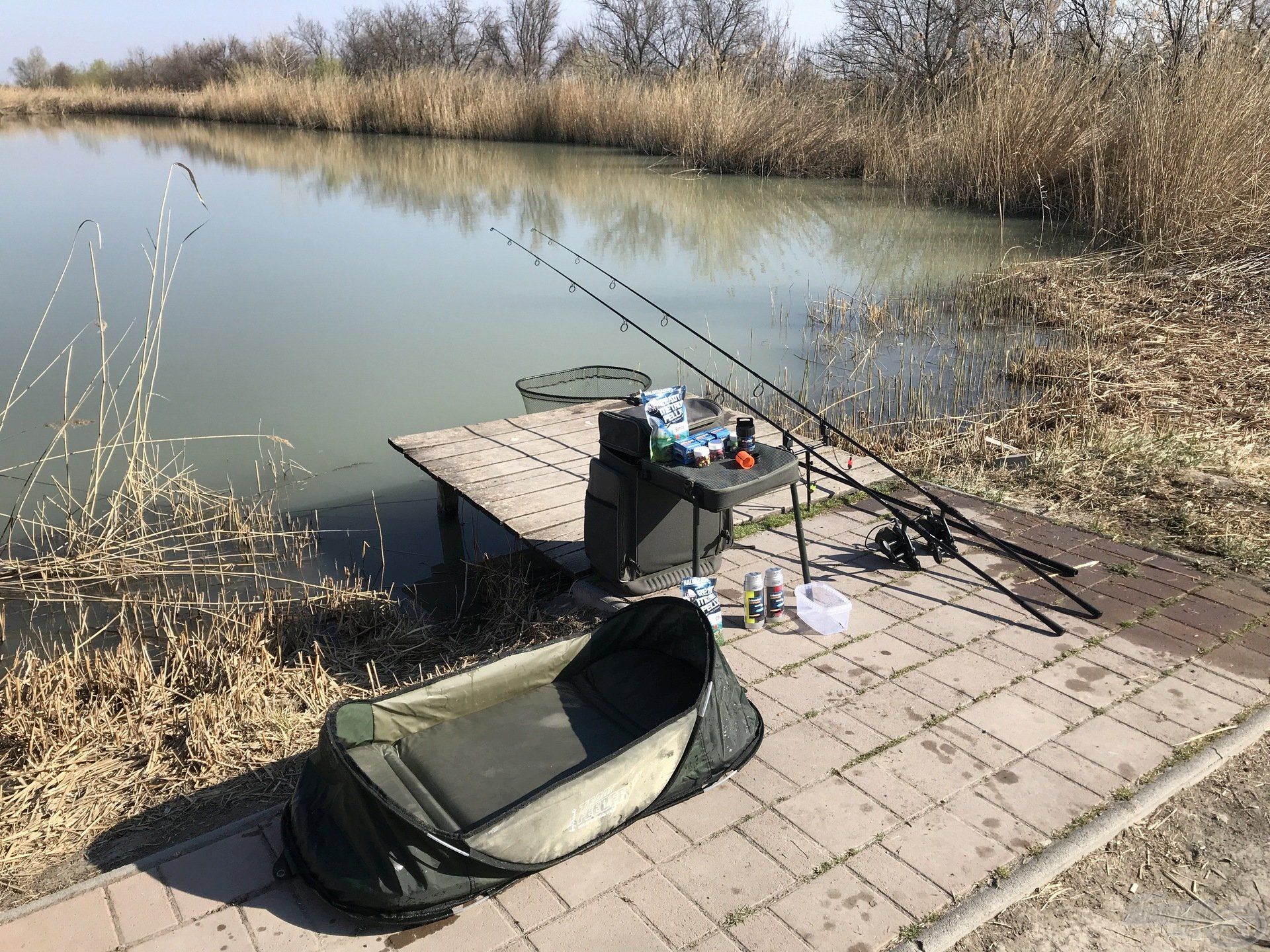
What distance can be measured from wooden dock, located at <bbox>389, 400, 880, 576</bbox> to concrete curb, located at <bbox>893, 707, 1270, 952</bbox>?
1.80m

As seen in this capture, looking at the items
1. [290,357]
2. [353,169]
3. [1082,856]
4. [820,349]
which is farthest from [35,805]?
[353,169]

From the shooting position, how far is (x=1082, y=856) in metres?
2.12

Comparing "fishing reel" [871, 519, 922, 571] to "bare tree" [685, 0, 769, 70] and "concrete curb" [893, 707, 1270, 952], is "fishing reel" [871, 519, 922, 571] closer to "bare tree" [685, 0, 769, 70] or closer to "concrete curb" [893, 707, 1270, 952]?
"concrete curb" [893, 707, 1270, 952]

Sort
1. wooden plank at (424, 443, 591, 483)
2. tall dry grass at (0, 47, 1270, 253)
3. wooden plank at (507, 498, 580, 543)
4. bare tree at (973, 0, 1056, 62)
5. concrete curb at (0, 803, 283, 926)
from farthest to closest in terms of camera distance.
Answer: bare tree at (973, 0, 1056, 62) < tall dry grass at (0, 47, 1270, 253) < wooden plank at (424, 443, 591, 483) < wooden plank at (507, 498, 580, 543) < concrete curb at (0, 803, 283, 926)

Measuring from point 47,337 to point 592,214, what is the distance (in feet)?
21.1

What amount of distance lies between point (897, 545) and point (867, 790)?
4.31ft

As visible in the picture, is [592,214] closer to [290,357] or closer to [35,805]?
[290,357]

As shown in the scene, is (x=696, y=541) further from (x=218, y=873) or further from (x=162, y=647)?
(x=162, y=647)

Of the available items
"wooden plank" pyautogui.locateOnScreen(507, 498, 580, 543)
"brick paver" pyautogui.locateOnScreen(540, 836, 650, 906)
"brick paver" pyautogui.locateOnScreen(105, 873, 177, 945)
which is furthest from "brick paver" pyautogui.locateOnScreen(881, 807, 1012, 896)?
"wooden plank" pyautogui.locateOnScreen(507, 498, 580, 543)

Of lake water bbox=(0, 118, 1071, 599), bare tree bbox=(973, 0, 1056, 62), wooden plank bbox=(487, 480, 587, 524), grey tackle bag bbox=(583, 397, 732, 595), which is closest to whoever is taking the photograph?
grey tackle bag bbox=(583, 397, 732, 595)

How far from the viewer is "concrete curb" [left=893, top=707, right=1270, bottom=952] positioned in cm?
191

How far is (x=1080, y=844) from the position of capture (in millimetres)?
2123

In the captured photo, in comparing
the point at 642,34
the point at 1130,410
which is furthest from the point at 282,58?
the point at 1130,410

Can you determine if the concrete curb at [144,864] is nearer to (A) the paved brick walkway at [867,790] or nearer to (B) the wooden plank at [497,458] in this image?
(A) the paved brick walkway at [867,790]
